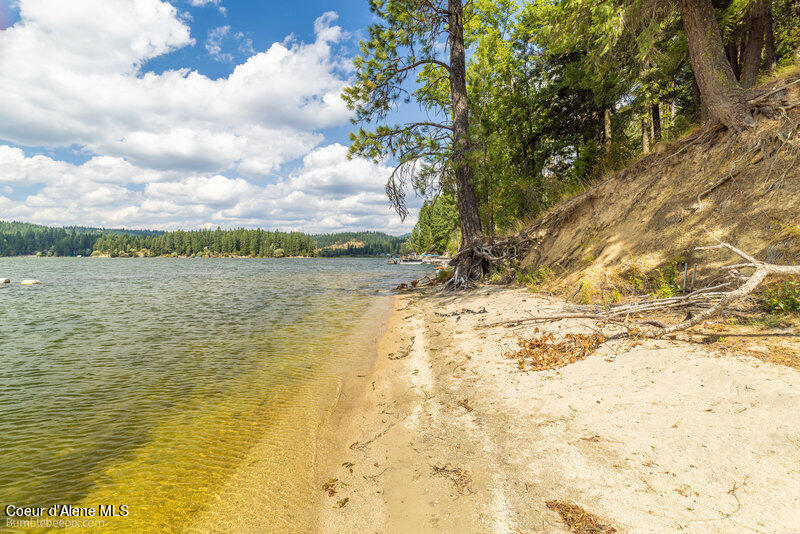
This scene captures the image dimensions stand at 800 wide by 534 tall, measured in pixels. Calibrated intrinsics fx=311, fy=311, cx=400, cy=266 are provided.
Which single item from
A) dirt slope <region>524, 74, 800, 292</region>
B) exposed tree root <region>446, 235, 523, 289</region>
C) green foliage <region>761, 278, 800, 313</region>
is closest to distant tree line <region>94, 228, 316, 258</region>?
exposed tree root <region>446, 235, 523, 289</region>

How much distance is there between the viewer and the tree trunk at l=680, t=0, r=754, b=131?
7273 mm

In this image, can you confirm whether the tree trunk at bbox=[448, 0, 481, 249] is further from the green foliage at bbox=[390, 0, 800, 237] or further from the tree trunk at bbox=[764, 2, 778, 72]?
the tree trunk at bbox=[764, 2, 778, 72]

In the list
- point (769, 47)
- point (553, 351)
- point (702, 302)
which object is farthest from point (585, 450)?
point (769, 47)

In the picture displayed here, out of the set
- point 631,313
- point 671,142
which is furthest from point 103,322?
point 671,142

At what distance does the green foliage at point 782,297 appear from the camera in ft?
14.5

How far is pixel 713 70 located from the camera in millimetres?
7688

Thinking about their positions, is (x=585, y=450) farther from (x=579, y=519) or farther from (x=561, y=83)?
(x=561, y=83)

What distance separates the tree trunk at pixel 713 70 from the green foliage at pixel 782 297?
4.58m

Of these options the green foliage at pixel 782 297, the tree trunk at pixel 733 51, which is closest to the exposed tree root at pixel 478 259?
the tree trunk at pixel 733 51

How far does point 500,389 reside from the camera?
4801 mm

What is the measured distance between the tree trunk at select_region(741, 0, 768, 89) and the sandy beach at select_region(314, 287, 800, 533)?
937cm

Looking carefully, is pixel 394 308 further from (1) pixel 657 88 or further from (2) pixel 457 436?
(1) pixel 657 88

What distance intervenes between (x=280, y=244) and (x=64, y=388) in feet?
498

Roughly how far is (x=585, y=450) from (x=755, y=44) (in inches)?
491
